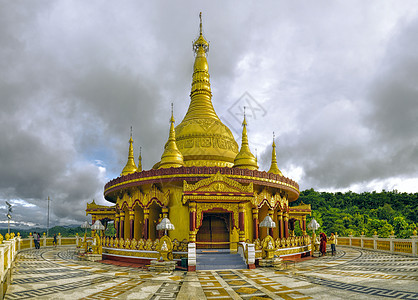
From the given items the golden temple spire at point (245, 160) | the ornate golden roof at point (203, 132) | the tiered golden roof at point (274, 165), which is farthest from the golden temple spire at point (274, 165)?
the golden temple spire at point (245, 160)

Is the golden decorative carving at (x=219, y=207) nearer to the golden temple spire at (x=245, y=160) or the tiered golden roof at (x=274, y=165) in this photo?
the golden temple spire at (x=245, y=160)

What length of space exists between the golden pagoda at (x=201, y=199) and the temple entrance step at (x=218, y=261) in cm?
102

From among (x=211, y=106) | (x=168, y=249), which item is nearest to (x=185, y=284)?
(x=168, y=249)

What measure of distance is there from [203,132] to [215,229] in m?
10.6

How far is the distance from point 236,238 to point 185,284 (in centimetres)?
989

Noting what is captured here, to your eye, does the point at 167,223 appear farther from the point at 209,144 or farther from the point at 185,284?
the point at 209,144

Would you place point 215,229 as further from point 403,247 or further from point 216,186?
point 403,247

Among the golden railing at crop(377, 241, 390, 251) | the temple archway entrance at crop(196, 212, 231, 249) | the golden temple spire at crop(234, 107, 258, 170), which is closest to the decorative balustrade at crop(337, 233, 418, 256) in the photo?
the golden railing at crop(377, 241, 390, 251)

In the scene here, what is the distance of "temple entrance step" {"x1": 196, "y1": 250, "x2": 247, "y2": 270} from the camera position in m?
17.5

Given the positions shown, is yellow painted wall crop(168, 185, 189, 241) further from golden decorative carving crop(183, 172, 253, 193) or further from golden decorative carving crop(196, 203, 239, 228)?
golden decorative carving crop(183, 172, 253, 193)

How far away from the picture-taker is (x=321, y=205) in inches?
3044

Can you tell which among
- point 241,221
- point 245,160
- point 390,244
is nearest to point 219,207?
point 241,221

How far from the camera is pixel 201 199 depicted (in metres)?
18.8

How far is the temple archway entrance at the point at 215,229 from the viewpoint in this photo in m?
22.5
